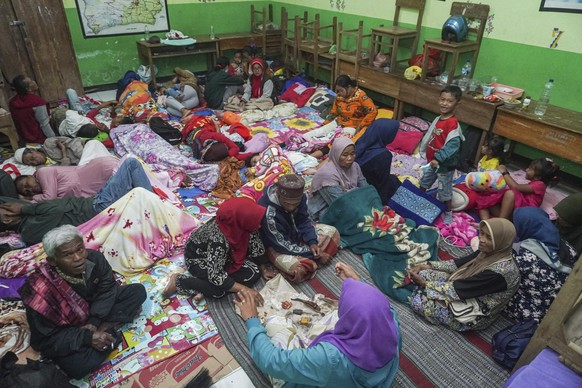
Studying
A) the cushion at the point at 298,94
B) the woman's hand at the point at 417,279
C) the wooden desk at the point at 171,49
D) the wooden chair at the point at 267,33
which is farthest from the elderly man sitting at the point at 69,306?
the wooden chair at the point at 267,33

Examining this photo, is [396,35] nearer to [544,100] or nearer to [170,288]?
[544,100]

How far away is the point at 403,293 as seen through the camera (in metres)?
2.65

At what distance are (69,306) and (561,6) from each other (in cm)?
503

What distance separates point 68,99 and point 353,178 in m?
4.84

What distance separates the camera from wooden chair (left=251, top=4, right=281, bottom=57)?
7.31m

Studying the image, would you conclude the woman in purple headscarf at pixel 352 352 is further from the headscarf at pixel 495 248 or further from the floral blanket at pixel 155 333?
the headscarf at pixel 495 248

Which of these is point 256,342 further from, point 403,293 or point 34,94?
point 34,94

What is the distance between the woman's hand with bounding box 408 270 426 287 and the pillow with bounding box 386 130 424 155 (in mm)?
2471

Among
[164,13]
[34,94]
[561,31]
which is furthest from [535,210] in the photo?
[164,13]

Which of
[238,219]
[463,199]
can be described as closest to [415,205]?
[463,199]

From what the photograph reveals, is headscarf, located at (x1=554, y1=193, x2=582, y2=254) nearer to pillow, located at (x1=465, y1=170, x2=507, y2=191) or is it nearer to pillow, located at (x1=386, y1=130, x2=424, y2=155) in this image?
pillow, located at (x1=465, y1=170, x2=507, y2=191)

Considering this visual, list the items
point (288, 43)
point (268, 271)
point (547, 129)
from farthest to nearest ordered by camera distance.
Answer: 1. point (288, 43)
2. point (547, 129)
3. point (268, 271)

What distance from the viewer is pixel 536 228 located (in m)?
2.46

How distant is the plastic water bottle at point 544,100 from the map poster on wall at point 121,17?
239 inches
